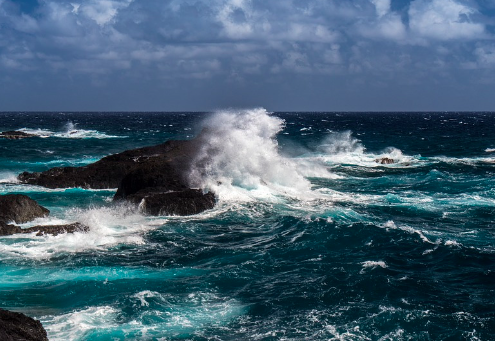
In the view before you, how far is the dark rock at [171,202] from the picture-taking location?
23297mm

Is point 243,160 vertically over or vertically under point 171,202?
over

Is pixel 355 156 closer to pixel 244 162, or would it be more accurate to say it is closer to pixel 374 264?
pixel 244 162

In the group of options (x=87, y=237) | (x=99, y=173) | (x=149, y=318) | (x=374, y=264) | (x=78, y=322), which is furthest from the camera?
(x=99, y=173)

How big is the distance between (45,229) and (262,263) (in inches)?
323

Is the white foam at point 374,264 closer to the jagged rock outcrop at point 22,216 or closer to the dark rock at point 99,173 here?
the jagged rock outcrop at point 22,216

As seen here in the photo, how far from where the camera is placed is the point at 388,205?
1043 inches

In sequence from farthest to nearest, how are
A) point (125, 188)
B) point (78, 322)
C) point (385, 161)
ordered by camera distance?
1. point (385, 161)
2. point (125, 188)
3. point (78, 322)

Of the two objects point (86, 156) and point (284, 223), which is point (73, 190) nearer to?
point (284, 223)

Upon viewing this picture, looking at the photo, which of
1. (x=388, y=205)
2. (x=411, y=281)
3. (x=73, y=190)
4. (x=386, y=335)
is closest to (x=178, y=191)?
(x=73, y=190)

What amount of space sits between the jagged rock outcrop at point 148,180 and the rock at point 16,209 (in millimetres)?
4134

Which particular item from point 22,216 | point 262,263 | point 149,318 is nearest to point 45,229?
point 22,216

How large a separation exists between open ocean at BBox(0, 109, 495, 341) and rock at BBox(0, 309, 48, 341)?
4.79 feet

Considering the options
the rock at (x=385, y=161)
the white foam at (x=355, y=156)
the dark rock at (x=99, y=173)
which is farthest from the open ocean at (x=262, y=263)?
the white foam at (x=355, y=156)

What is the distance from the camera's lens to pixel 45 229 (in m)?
19.6
